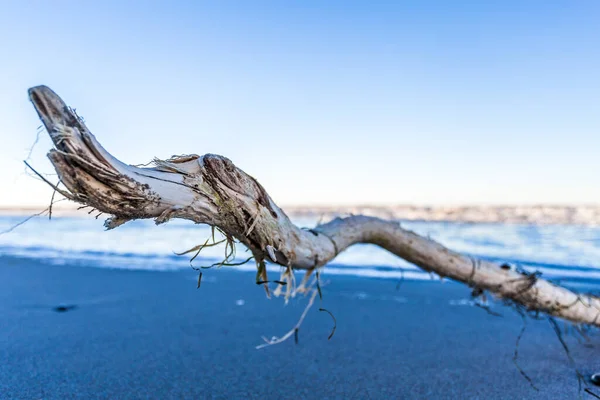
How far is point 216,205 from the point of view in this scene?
1609 mm

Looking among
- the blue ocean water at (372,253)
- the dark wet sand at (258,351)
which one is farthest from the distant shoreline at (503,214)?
the dark wet sand at (258,351)

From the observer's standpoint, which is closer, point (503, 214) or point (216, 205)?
point (216, 205)

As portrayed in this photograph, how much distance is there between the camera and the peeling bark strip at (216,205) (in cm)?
114

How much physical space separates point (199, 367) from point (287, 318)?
1.53 meters

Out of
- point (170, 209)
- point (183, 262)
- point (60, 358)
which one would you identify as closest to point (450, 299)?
point (60, 358)

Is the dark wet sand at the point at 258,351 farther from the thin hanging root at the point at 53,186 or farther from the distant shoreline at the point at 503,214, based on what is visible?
the distant shoreline at the point at 503,214

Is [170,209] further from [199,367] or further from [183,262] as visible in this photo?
[183,262]

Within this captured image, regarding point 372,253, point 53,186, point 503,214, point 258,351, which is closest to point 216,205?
point 53,186

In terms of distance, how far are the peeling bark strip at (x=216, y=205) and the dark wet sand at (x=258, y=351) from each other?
658mm

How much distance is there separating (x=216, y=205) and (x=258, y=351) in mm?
1797

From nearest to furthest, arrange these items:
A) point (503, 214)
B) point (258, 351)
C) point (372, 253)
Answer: point (258, 351) < point (372, 253) < point (503, 214)

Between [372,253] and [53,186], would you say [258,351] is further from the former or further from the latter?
[372,253]

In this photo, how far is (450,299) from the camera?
17.3 ft

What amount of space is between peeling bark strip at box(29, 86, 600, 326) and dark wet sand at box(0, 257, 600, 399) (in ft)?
2.16
